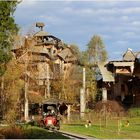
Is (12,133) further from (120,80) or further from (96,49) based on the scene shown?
(96,49)

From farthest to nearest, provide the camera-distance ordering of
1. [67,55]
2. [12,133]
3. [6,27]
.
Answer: [67,55]
[6,27]
[12,133]

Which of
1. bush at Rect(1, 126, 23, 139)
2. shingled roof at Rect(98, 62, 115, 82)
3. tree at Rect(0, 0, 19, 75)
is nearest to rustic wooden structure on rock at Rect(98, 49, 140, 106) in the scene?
shingled roof at Rect(98, 62, 115, 82)

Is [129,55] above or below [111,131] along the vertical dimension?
above

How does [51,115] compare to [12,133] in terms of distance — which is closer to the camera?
[12,133]

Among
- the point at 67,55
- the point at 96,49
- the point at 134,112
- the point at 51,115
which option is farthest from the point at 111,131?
the point at 96,49

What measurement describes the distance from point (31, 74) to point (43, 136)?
27478mm

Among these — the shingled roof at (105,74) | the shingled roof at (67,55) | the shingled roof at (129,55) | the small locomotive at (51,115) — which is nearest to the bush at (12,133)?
the small locomotive at (51,115)

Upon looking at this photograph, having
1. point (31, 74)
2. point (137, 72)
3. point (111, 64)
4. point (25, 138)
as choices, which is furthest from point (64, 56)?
point (25, 138)

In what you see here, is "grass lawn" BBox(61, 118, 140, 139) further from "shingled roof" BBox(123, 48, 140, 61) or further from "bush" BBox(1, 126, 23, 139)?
"shingled roof" BBox(123, 48, 140, 61)

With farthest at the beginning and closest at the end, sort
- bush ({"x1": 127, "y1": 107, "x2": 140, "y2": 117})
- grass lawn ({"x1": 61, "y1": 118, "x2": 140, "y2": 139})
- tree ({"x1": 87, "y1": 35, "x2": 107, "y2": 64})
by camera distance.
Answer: tree ({"x1": 87, "y1": 35, "x2": 107, "y2": 64}) < bush ({"x1": 127, "y1": 107, "x2": 140, "y2": 117}) < grass lawn ({"x1": 61, "y1": 118, "x2": 140, "y2": 139})

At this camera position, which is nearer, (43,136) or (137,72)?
(43,136)

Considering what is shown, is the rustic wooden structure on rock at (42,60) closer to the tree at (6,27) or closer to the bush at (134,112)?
the bush at (134,112)

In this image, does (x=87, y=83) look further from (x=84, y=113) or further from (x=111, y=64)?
(x=84, y=113)

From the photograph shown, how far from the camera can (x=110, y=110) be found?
182 ft
